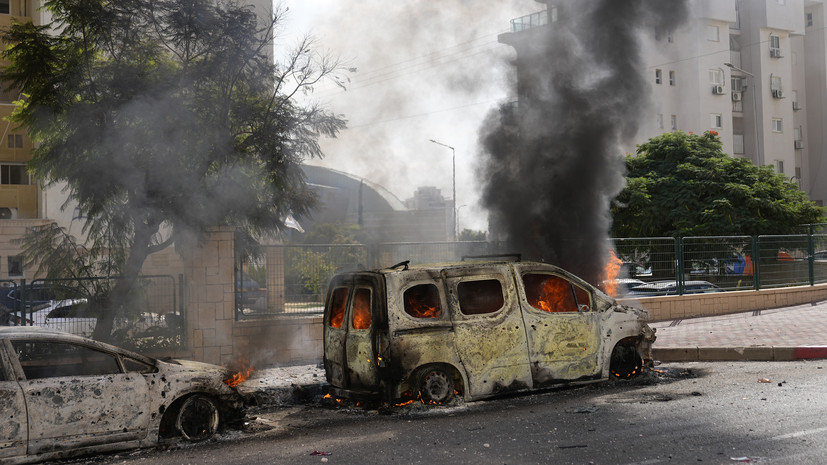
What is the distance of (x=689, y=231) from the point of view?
954 inches

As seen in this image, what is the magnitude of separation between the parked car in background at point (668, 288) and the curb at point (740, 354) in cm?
426

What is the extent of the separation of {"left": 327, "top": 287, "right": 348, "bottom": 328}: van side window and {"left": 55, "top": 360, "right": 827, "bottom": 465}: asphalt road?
3.18 ft

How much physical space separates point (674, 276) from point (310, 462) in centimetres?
1200

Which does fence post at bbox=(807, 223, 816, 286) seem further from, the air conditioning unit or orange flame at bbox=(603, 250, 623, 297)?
the air conditioning unit

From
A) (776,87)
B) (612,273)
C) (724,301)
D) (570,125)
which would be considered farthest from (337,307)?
(776,87)

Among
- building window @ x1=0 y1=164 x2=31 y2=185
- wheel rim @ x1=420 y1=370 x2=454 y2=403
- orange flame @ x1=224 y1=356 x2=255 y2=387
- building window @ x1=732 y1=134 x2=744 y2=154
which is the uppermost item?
building window @ x1=732 y1=134 x2=744 y2=154

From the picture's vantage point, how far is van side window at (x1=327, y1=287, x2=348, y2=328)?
27.0 feet

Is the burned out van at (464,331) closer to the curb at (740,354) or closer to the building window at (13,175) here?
the curb at (740,354)

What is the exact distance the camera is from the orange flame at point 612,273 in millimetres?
13266

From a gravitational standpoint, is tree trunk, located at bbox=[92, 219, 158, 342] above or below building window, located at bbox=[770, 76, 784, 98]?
below

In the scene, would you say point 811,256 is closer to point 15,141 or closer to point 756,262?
point 756,262

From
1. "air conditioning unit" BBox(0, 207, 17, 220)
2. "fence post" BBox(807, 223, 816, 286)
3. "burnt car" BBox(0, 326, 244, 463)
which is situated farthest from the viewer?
"air conditioning unit" BBox(0, 207, 17, 220)

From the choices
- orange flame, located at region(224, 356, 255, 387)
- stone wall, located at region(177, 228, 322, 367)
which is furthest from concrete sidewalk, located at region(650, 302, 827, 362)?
stone wall, located at region(177, 228, 322, 367)

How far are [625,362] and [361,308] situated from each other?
3409 mm
